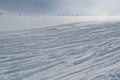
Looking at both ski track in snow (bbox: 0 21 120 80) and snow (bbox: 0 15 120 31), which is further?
snow (bbox: 0 15 120 31)

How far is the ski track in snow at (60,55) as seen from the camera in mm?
6574

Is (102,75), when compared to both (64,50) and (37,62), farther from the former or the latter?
(64,50)

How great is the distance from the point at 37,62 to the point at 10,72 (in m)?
1.05

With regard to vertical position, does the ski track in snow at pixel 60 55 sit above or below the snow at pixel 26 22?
below

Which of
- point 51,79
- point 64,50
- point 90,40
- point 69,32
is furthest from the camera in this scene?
point 69,32

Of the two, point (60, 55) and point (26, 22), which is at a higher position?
point (26, 22)

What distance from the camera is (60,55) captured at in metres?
8.26

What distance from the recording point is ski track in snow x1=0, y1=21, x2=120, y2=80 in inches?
259

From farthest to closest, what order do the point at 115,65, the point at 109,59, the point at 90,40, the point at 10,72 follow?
1. the point at 90,40
2. the point at 109,59
3. the point at 115,65
4. the point at 10,72

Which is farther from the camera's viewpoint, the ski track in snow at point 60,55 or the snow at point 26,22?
the snow at point 26,22

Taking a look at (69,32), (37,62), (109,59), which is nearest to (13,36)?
(69,32)

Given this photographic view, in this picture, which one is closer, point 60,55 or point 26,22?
point 60,55

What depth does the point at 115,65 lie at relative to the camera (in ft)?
23.4

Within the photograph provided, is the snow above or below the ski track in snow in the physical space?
above
